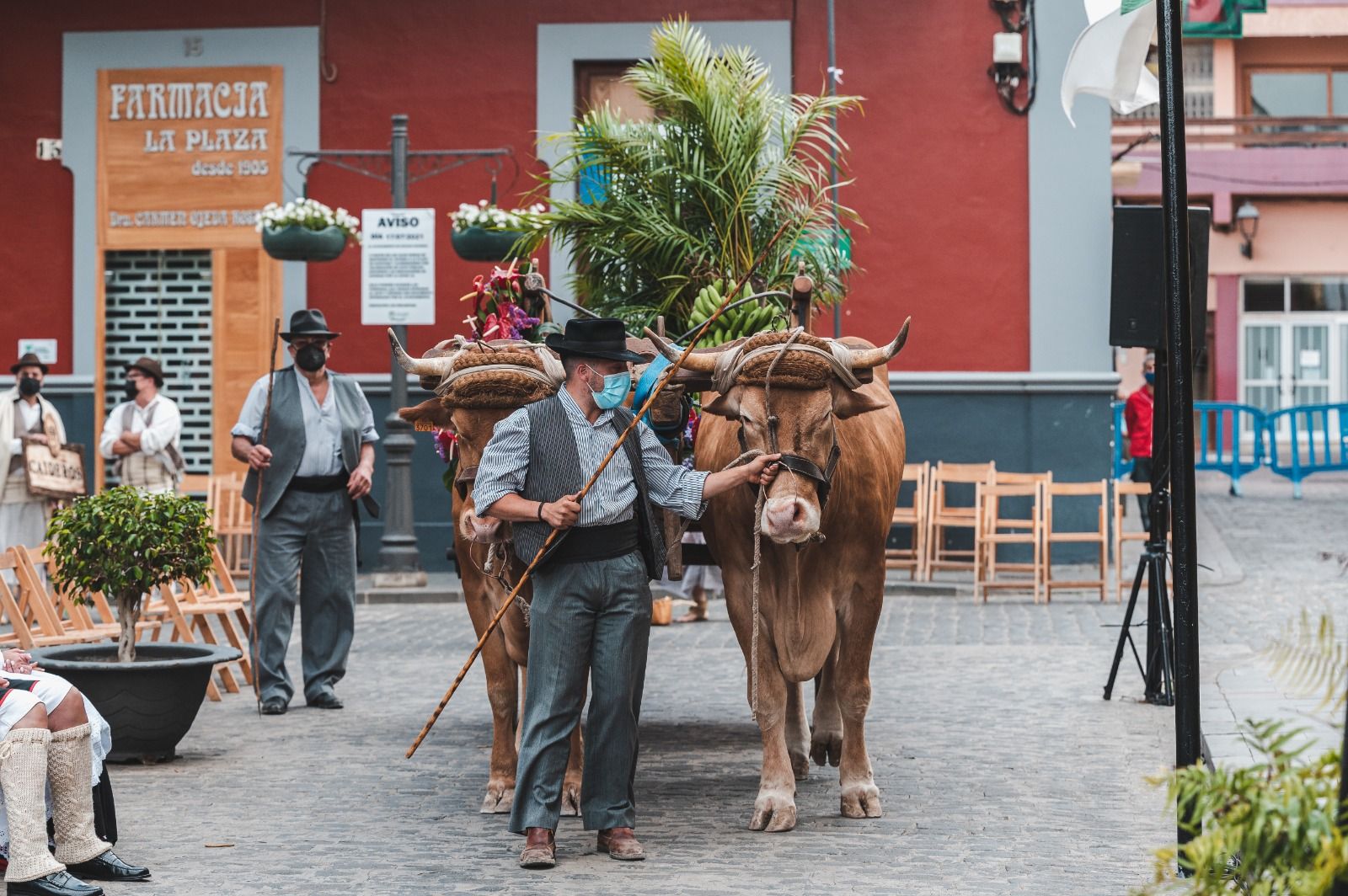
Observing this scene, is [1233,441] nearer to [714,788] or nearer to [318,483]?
[318,483]

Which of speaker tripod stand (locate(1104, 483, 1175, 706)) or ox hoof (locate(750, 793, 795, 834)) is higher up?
speaker tripod stand (locate(1104, 483, 1175, 706))

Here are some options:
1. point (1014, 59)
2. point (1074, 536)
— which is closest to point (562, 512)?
point (1074, 536)

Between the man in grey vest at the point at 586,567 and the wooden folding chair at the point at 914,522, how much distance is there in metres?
10.4

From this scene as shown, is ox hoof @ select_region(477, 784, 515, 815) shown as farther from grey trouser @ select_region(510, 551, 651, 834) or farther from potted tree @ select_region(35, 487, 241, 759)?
potted tree @ select_region(35, 487, 241, 759)

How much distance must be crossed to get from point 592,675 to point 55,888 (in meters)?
2.06

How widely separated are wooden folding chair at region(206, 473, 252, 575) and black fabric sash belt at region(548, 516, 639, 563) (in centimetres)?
1063

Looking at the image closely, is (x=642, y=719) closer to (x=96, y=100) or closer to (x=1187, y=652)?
(x=1187, y=652)

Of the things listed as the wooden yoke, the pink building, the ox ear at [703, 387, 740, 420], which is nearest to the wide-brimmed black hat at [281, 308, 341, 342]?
the wooden yoke

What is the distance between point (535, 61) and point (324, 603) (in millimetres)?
9583

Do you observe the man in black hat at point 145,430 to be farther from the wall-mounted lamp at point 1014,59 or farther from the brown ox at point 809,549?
the wall-mounted lamp at point 1014,59

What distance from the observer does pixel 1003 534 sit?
17.0m

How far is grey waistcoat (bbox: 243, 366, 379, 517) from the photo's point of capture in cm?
1084

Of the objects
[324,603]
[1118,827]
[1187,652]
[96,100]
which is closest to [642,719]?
[324,603]

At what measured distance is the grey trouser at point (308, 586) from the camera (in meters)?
10.8
